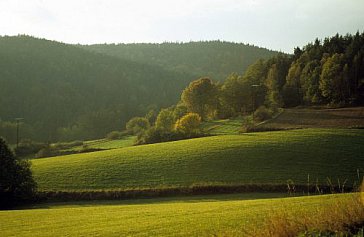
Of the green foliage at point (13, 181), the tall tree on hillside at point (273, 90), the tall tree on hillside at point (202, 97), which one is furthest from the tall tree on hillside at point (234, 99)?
the green foliage at point (13, 181)

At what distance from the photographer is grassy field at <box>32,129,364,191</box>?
46906 millimetres

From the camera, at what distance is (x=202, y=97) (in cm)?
10462

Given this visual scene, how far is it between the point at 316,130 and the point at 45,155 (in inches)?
1998

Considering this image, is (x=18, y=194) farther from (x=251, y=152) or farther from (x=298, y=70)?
(x=298, y=70)

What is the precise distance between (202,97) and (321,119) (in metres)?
34.5

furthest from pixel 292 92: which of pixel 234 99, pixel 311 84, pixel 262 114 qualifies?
pixel 262 114

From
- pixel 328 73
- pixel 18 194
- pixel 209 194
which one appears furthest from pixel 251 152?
pixel 328 73

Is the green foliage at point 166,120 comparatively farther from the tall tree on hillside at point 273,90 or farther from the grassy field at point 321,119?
the grassy field at point 321,119

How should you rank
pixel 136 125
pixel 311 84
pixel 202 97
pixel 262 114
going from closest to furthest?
pixel 262 114, pixel 311 84, pixel 202 97, pixel 136 125

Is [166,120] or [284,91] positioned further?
[284,91]

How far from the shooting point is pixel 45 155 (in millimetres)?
81000

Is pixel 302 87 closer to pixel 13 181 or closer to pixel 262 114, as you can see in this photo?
pixel 262 114

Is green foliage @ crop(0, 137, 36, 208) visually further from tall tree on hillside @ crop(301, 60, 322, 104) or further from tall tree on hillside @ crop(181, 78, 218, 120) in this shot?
tall tree on hillside @ crop(301, 60, 322, 104)

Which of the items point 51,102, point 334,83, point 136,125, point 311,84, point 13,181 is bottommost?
point 13,181
